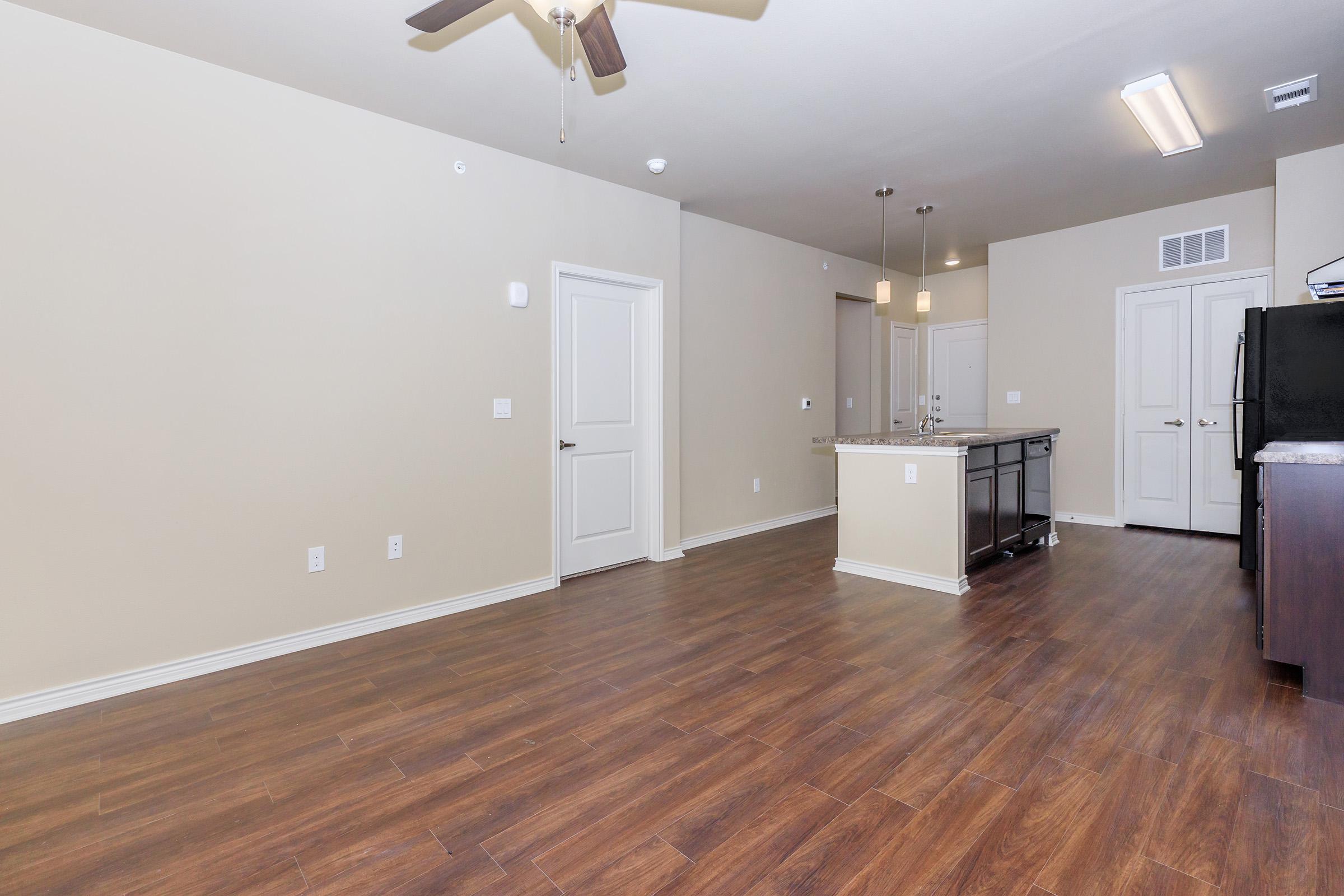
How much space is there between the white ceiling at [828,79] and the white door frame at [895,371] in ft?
9.58

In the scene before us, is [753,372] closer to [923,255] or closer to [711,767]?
[923,255]

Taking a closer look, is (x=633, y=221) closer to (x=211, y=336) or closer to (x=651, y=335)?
(x=651, y=335)

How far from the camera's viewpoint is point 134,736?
225 centimetres

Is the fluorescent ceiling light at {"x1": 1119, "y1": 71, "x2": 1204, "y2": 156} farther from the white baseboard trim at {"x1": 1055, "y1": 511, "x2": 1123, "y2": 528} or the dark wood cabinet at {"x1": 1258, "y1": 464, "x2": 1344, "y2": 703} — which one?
the white baseboard trim at {"x1": 1055, "y1": 511, "x2": 1123, "y2": 528}

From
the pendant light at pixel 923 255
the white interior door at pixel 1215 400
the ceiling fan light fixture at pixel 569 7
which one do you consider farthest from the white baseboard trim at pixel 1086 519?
the ceiling fan light fixture at pixel 569 7

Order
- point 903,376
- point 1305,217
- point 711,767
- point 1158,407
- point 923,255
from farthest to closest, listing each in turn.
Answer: point 903,376 < point 923,255 < point 1158,407 < point 1305,217 < point 711,767

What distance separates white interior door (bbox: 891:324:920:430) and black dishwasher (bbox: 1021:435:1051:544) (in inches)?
103

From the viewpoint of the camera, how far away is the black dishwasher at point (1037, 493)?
459cm

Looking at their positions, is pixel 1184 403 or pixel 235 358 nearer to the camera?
pixel 235 358

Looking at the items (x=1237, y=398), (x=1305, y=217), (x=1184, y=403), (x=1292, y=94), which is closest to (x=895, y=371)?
(x=1184, y=403)

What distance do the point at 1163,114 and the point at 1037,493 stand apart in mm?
2571

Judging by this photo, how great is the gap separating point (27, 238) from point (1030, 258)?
6951 mm

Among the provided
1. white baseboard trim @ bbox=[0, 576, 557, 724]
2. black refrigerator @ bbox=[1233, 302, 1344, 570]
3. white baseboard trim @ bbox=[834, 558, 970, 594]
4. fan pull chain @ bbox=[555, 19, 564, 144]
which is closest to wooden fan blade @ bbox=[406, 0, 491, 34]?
fan pull chain @ bbox=[555, 19, 564, 144]

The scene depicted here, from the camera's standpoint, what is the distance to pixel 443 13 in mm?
1933
